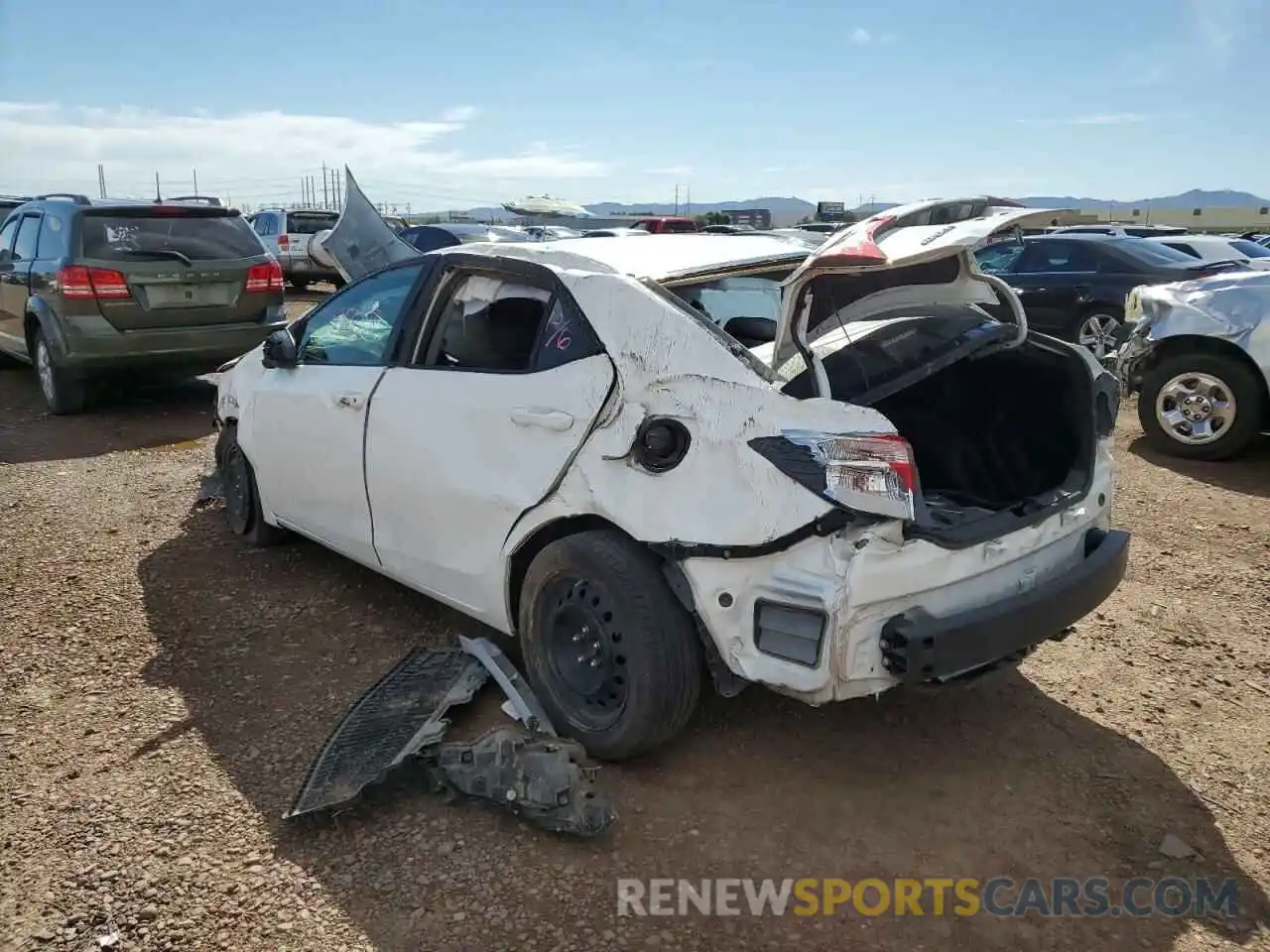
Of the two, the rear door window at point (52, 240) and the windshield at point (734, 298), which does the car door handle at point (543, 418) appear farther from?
the rear door window at point (52, 240)

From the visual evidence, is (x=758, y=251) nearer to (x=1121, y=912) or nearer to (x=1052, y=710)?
(x=1052, y=710)

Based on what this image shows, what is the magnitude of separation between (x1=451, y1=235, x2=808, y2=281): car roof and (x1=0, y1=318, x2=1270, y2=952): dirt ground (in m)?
1.52

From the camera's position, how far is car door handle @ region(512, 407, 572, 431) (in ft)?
9.98

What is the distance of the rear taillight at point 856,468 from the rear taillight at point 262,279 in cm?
678

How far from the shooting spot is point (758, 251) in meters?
3.65

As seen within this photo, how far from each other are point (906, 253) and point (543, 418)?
3.91 feet

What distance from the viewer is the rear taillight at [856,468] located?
8.39ft

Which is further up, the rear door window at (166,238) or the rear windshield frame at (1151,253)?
the rear windshield frame at (1151,253)

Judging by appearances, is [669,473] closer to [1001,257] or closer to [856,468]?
[856,468]

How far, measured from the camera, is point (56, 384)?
26.5 ft

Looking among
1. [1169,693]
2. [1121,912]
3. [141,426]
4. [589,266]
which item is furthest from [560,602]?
[141,426]

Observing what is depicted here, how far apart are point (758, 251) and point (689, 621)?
152 cm

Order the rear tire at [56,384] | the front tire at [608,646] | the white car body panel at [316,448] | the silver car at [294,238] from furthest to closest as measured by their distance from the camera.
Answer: the silver car at [294,238] → the rear tire at [56,384] → the white car body panel at [316,448] → the front tire at [608,646]

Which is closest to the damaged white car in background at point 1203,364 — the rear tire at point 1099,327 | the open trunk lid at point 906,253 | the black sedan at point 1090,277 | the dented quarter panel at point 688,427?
the black sedan at point 1090,277
